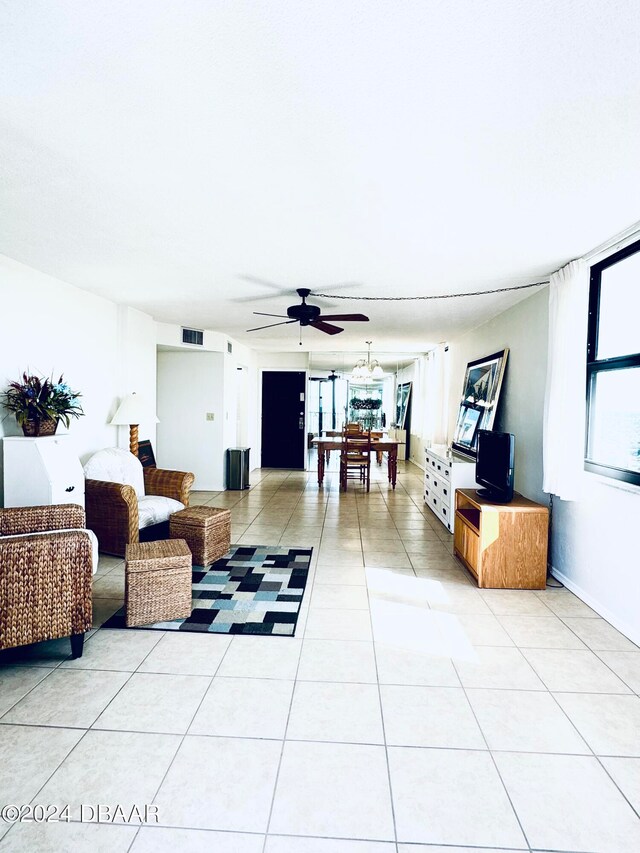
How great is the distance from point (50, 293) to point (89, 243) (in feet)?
3.63

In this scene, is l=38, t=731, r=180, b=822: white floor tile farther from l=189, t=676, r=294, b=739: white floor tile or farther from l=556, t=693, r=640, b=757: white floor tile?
l=556, t=693, r=640, b=757: white floor tile

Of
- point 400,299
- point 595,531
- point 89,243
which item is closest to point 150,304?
point 89,243

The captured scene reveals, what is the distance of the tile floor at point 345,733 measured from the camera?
5.04ft

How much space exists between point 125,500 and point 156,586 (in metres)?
1.23

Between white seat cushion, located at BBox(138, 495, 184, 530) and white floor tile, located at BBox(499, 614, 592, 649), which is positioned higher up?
white seat cushion, located at BBox(138, 495, 184, 530)

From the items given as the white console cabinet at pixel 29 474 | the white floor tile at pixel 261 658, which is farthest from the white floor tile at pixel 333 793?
the white console cabinet at pixel 29 474

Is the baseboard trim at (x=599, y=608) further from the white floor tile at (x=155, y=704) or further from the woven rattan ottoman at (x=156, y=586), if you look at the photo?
the woven rattan ottoman at (x=156, y=586)

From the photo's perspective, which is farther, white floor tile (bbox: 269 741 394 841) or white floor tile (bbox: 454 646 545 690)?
white floor tile (bbox: 454 646 545 690)

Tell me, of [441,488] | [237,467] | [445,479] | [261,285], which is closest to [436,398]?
[441,488]

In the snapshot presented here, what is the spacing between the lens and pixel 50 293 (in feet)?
13.5

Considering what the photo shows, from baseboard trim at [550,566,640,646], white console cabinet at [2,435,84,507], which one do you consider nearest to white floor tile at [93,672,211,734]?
white console cabinet at [2,435,84,507]

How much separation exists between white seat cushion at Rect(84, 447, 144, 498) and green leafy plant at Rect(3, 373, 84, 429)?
713mm

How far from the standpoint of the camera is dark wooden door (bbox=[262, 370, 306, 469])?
9969 mm

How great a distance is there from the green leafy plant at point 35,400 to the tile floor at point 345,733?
57.9 inches
